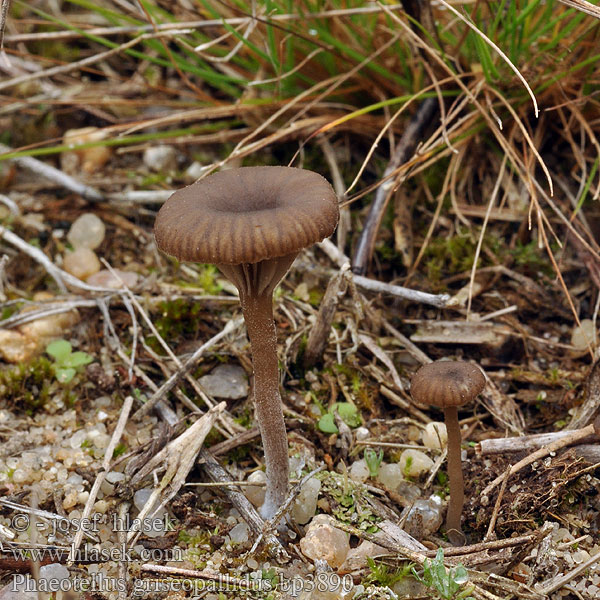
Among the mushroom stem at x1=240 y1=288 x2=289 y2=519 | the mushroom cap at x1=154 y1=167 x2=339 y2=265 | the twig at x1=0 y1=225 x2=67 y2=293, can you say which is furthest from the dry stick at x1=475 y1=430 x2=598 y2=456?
the twig at x1=0 y1=225 x2=67 y2=293

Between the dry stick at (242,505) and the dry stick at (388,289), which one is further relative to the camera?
the dry stick at (388,289)

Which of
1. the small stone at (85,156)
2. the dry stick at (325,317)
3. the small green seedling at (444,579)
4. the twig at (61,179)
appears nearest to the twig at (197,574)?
the small green seedling at (444,579)

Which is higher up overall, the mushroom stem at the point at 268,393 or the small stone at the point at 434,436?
the mushroom stem at the point at 268,393

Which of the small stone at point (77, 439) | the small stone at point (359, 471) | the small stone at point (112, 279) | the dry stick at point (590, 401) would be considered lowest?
the small stone at point (77, 439)

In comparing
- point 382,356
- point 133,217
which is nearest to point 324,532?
point 382,356

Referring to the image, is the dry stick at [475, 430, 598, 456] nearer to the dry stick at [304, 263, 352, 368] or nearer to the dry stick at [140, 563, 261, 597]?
the dry stick at [304, 263, 352, 368]

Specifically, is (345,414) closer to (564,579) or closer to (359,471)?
(359,471)

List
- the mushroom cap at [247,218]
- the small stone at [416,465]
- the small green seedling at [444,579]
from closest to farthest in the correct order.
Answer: the mushroom cap at [247,218]
the small green seedling at [444,579]
the small stone at [416,465]

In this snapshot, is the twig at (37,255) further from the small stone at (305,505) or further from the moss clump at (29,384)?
the small stone at (305,505)

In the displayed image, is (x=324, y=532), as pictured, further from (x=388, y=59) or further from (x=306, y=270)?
(x=388, y=59)
